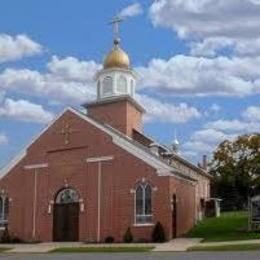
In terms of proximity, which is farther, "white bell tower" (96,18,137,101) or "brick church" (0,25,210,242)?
"white bell tower" (96,18,137,101)

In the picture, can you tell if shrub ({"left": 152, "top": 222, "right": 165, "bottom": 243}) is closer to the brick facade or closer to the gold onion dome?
the brick facade

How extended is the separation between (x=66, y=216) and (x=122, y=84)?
44.4ft

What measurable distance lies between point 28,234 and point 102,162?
24.7 feet

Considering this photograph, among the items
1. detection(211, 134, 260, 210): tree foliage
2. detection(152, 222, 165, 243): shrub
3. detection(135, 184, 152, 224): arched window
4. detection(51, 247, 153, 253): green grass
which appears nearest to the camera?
detection(51, 247, 153, 253): green grass

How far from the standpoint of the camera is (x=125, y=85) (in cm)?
5434

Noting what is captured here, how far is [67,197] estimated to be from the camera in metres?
45.8

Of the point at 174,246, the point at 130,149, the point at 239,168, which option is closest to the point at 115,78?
the point at 130,149

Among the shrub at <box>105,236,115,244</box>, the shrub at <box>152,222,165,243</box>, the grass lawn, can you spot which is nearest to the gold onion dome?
the grass lawn

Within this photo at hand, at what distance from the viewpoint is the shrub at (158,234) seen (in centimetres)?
4025

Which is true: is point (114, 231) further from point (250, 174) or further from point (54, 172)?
point (250, 174)

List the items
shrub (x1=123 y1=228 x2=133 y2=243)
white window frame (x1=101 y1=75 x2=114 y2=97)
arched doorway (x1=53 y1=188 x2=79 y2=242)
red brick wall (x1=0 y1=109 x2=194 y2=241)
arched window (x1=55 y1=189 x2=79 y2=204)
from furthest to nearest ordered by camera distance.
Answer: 1. white window frame (x1=101 y1=75 x2=114 y2=97)
2. arched window (x1=55 y1=189 x2=79 y2=204)
3. arched doorway (x1=53 y1=188 x2=79 y2=242)
4. red brick wall (x1=0 y1=109 x2=194 y2=241)
5. shrub (x1=123 y1=228 x2=133 y2=243)

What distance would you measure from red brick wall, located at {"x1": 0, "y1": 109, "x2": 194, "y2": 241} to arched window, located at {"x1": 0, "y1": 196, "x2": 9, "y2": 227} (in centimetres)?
54

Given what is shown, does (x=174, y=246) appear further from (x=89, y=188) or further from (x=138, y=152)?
(x=89, y=188)

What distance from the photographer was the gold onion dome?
54.4 meters
